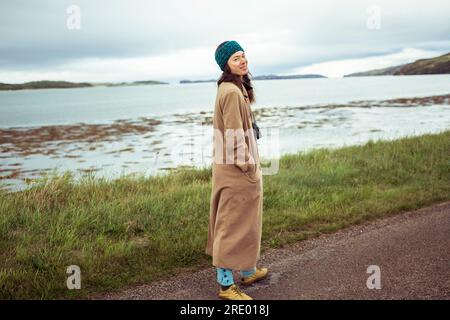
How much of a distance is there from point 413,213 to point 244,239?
349cm

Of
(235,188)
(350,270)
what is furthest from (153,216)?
(350,270)

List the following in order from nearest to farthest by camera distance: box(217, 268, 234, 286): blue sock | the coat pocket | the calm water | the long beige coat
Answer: the long beige coat < the coat pocket < box(217, 268, 234, 286): blue sock < the calm water

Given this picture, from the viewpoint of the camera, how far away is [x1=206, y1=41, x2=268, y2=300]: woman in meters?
3.61

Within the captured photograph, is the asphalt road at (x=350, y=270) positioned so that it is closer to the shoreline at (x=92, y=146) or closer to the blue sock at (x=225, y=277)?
the blue sock at (x=225, y=277)

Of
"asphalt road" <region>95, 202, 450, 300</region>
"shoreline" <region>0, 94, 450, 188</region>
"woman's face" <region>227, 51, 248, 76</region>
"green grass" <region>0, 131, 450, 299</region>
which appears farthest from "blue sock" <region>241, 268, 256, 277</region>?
"shoreline" <region>0, 94, 450, 188</region>

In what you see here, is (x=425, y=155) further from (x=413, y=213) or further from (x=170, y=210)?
(x=170, y=210)

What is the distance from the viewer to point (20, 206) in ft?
21.6

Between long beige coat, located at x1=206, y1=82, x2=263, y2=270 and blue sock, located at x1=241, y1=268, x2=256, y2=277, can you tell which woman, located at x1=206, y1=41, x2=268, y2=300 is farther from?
blue sock, located at x1=241, y1=268, x2=256, y2=277

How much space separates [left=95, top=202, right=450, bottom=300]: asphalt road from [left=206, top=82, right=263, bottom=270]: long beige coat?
49 cm

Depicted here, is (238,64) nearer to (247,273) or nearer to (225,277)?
(225,277)

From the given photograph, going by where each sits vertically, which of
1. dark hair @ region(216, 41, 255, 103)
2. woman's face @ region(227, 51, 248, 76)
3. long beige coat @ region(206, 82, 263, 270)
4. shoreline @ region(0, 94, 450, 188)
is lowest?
shoreline @ region(0, 94, 450, 188)

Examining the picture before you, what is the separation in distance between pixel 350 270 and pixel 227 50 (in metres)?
2.44

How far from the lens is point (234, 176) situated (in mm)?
3717
